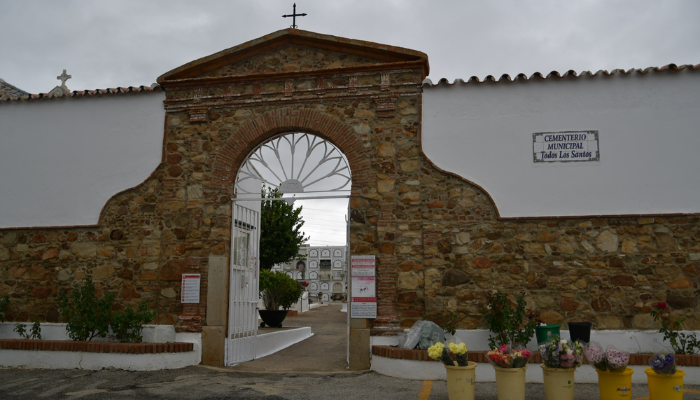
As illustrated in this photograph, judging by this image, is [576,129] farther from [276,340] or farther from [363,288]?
[276,340]

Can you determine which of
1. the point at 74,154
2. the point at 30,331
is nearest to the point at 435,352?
the point at 30,331

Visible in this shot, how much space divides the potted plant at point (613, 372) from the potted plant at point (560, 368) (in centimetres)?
19

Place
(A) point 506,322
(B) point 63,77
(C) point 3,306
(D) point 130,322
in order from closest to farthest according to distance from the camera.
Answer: (A) point 506,322, (D) point 130,322, (C) point 3,306, (B) point 63,77

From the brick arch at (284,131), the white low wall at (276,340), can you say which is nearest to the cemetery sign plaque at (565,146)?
the brick arch at (284,131)

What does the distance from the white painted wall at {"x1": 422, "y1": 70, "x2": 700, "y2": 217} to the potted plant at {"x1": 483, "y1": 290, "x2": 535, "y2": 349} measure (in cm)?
126

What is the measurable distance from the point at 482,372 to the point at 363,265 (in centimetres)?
222

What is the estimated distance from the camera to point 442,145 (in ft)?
26.6

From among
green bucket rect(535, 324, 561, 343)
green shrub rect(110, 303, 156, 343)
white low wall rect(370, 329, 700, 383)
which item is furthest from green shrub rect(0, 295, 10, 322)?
green bucket rect(535, 324, 561, 343)

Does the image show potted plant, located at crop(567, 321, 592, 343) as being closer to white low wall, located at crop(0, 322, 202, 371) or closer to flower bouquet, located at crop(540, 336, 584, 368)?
flower bouquet, located at crop(540, 336, 584, 368)

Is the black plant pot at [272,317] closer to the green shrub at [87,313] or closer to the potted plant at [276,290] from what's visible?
the potted plant at [276,290]

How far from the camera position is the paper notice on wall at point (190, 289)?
8.30 metres

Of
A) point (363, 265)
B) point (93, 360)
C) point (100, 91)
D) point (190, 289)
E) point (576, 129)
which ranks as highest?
point (100, 91)

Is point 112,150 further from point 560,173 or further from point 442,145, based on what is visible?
point 560,173

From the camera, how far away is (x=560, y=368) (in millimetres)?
5316
